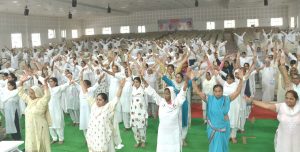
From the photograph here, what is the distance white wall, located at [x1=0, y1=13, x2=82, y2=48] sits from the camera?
2002 cm

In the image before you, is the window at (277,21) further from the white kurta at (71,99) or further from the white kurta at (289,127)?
the white kurta at (289,127)

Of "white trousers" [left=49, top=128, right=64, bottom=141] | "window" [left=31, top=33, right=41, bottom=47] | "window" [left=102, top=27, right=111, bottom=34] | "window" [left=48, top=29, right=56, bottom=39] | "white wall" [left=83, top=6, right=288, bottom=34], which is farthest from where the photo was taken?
"window" [left=102, top=27, right=111, bottom=34]

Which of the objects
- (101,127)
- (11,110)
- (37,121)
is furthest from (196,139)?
(11,110)

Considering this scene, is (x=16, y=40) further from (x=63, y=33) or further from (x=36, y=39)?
(x=63, y=33)

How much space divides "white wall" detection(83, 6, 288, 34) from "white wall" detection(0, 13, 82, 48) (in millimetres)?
3269

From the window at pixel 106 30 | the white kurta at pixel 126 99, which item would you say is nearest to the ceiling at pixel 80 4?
the window at pixel 106 30

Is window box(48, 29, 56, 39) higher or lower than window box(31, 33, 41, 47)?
higher

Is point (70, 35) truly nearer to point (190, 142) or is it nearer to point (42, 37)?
point (42, 37)

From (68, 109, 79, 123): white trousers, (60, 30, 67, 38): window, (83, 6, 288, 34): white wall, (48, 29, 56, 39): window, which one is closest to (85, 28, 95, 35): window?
(83, 6, 288, 34): white wall

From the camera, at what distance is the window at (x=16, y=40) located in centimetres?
2083

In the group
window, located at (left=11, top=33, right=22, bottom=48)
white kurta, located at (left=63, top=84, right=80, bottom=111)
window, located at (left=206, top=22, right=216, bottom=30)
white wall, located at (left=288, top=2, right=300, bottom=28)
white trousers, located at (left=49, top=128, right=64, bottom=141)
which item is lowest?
white trousers, located at (left=49, top=128, right=64, bottom=141)

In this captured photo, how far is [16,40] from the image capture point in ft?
69.7

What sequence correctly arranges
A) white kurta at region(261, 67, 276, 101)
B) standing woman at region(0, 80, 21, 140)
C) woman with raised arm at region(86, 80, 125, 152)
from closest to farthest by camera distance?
woman with raised arm at region(86, 80, 125, 152) → standing woman at region(0, 80, 21, 140) → white kurta at region(261, 67, 276, 101)

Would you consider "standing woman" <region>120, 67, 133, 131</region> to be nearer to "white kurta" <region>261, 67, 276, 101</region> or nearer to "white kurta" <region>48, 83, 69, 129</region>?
"white kurta" <region>48, 83, 69, 129</region>
